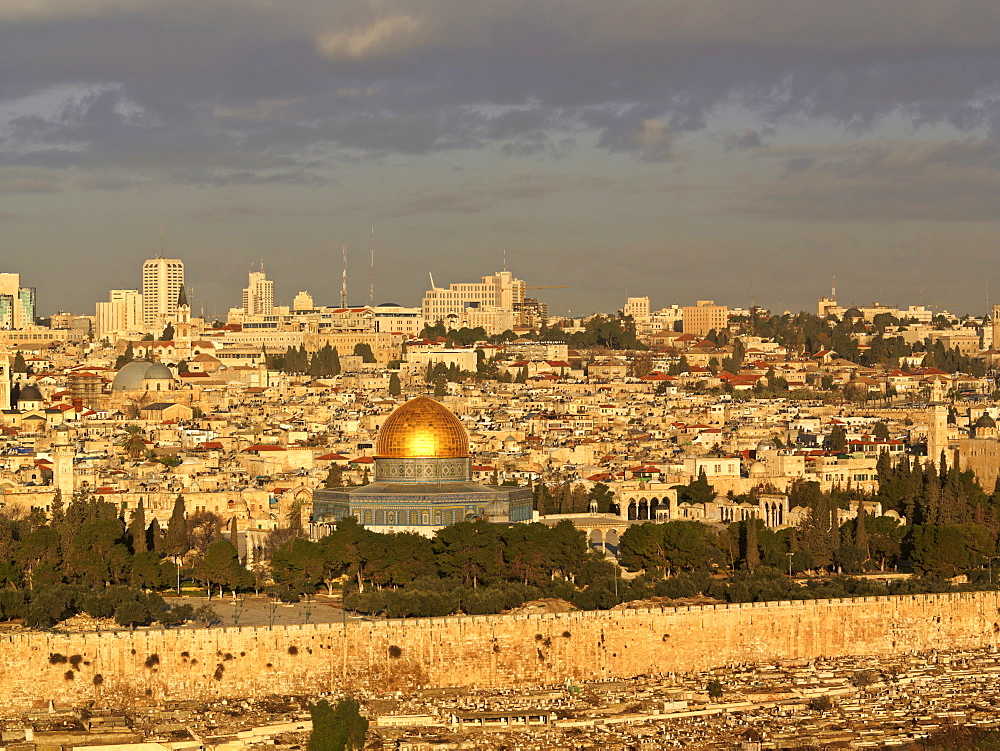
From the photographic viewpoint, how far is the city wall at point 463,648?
44500 mm

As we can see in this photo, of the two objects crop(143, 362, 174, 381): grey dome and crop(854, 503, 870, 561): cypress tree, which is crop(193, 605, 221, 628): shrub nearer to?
crop(854, 503, 870, 561): cypress tree

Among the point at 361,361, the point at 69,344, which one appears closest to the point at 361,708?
the point at 361,361

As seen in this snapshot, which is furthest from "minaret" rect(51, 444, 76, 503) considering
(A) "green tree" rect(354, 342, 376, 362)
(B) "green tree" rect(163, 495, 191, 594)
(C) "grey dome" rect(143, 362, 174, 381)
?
(A) "green tree" rect(354, 342, 376, 362)

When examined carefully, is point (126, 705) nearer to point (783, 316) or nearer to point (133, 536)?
point (133, 536)

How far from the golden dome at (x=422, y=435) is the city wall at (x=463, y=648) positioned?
13748 millimetres

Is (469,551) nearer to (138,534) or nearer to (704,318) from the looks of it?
(138,534)

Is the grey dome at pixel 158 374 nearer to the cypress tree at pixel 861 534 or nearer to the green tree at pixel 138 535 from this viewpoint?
the green tree at pixel 138 535

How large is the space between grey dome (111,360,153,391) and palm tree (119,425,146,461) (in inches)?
742

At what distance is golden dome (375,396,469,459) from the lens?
60781 mm

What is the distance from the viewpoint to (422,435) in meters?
60.9

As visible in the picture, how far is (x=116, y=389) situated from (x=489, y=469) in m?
43.1

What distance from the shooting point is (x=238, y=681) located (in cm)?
4506

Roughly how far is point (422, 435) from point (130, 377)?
56982 mm

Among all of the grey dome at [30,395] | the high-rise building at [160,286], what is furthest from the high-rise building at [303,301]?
the grey dome at [30,395]
